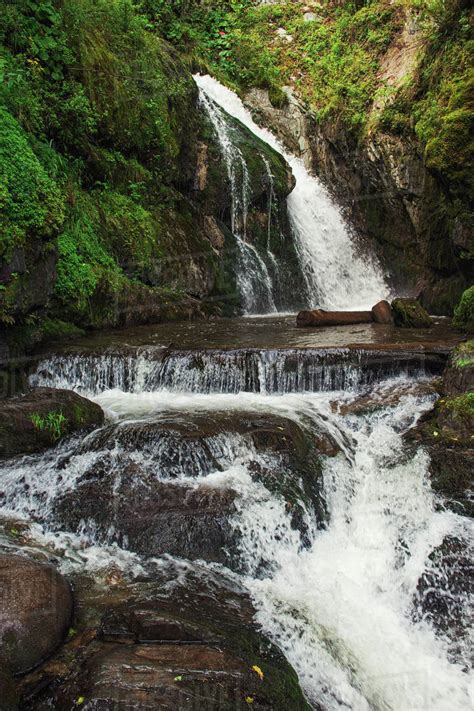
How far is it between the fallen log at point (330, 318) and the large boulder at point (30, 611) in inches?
325

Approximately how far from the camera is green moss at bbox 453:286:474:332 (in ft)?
32.6

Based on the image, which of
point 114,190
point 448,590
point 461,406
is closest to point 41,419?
point 448,590

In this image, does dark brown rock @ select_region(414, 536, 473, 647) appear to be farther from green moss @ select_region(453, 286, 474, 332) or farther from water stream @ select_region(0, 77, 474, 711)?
green moss @ select_region(453, 286, 474, 332)

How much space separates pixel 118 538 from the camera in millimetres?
4855

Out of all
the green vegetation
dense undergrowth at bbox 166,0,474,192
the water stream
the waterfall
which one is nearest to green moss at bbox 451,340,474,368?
the water stream

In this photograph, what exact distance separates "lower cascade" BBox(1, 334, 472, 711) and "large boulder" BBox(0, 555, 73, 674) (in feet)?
2.34

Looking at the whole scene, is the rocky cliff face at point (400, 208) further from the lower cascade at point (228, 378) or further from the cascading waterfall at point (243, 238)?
the cascading waterfall at point (243, 238)

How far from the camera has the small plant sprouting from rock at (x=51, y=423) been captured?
19.9ft

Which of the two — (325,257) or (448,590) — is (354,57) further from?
(448,590)

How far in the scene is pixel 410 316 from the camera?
10.7 meters

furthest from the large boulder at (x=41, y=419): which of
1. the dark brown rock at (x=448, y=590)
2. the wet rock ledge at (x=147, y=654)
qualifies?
the dark brown rock at (x=448, y=590)

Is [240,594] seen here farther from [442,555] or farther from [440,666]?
[442,555]

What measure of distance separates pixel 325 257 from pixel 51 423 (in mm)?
11756

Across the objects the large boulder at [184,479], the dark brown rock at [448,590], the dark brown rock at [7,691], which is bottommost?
the dark brown rock at [448,590]
